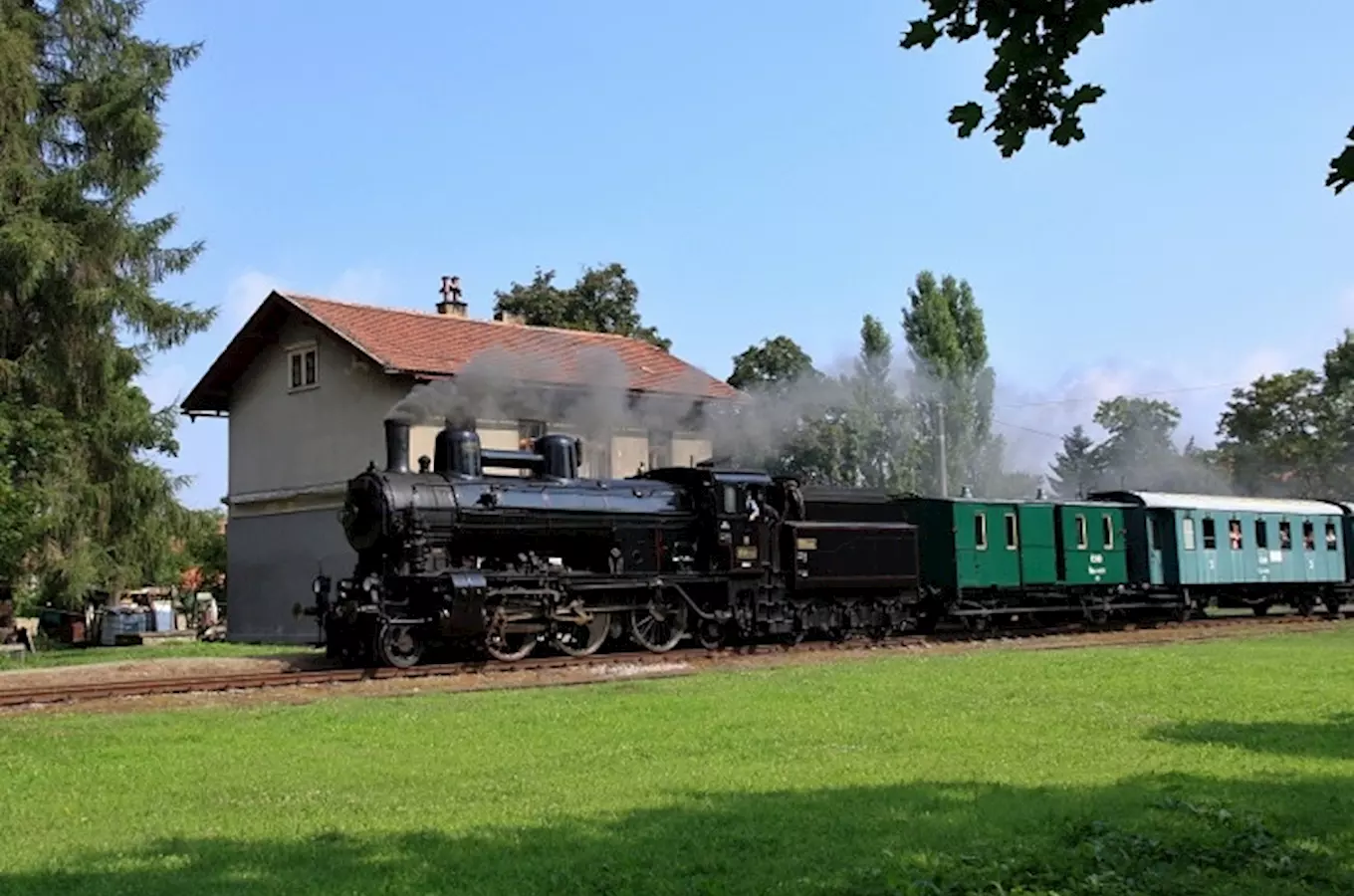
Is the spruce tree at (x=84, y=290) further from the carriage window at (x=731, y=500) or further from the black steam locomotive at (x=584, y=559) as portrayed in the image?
the carriage window at (x=731, y=500)

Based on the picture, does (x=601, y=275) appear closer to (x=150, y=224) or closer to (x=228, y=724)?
(x=150, y=224)

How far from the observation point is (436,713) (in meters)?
13.6

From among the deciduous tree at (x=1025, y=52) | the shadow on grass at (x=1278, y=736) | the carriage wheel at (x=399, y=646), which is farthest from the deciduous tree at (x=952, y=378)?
the deciduous tree at (x=1025, y=52)

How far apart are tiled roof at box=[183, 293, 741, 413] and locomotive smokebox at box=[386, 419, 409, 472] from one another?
23.0 ft

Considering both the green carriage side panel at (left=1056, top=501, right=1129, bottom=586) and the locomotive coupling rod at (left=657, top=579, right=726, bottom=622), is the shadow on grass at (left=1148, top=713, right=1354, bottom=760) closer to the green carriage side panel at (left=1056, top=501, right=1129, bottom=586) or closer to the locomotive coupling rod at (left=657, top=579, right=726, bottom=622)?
the locomotive coupling rod at (left=657, top=579, right=726, bottom=622)

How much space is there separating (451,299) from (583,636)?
1919 cm

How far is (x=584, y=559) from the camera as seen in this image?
2111cm

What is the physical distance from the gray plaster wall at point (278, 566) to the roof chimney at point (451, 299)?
25.6ft

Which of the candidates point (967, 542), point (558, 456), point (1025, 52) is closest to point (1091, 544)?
point (967, 542)

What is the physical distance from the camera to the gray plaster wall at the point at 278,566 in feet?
104

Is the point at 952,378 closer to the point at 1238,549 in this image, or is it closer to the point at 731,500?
the point at 1238,549

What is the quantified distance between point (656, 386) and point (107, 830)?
26233 millimetres

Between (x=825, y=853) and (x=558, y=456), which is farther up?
(x=558, y=456)

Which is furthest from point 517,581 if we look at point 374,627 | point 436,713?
point 436,713
